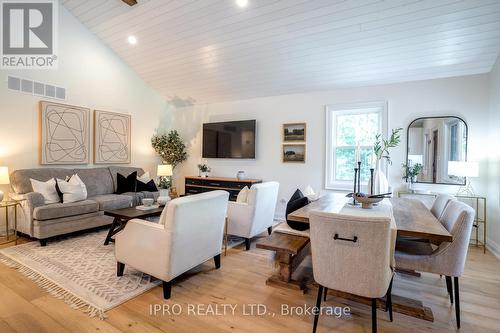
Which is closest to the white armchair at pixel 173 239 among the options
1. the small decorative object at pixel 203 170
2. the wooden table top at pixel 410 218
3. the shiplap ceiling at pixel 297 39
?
the wooden table top at pixel 410 218

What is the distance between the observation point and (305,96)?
489 cm

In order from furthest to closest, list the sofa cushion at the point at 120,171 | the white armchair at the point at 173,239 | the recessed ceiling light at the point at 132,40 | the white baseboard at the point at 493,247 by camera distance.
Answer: the sofa cushion at the point at 120,171
the recessed ceiling light at the point at 132,40
the white baseboard at the point at 493,247
the white armchair at the point at 173,239

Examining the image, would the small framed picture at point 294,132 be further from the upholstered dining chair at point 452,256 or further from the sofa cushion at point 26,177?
the sofa cushion at point 26,177

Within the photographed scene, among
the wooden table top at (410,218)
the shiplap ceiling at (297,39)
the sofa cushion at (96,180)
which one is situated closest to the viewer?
the wooden table top at (410,218)

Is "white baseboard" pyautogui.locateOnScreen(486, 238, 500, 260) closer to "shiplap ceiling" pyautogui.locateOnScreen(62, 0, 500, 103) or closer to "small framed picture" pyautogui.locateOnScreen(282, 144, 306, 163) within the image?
→ "shiplap ceiling" pyautogui.locateOnScreen(62, 0, 500, 103)

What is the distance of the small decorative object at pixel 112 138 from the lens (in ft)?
16.3

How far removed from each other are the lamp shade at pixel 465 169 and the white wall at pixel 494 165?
0.81ft

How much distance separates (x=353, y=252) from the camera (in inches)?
61.0

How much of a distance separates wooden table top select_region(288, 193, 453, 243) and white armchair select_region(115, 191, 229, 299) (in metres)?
0.79

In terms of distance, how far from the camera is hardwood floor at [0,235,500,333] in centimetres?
183

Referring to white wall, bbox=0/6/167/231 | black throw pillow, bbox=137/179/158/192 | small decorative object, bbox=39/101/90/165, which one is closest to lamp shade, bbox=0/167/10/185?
white wall, bbox=0/6/167/231

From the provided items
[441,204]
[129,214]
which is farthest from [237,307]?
[441,204]

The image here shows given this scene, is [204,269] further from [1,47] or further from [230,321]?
[1,47]

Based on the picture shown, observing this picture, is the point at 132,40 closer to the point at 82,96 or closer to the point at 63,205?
the point at 82,96
